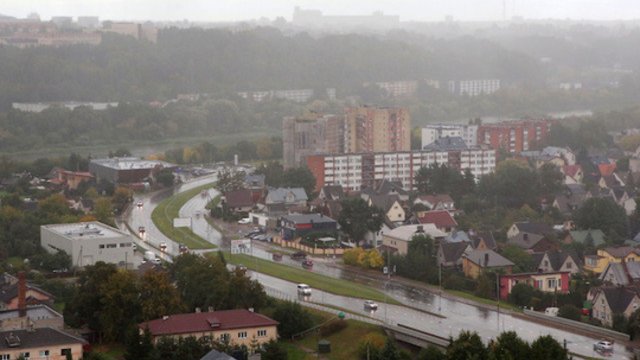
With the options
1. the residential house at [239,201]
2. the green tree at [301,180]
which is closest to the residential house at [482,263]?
the residential house at [239,201]

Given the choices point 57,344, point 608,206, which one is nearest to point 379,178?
point 608,206

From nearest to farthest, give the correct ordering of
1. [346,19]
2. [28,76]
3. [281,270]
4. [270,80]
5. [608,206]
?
[281,270], [608,206], [28,76], [270,80], [346,19]

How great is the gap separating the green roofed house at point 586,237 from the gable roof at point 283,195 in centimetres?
366

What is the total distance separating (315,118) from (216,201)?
3144 millimetres

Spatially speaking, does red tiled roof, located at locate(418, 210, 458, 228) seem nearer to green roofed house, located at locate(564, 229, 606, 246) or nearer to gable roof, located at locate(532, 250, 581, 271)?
green roofed house, located at locate(564, 229, 606, 246)

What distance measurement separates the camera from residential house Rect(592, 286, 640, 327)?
9.71 meters

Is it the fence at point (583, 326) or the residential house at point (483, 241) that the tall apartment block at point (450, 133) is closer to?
the residential house at point (483, 241)

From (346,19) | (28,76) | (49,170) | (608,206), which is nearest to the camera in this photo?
(608,206)

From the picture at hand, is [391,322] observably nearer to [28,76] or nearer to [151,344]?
[151,344]

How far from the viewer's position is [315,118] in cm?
→ 1889

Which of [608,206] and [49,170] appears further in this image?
[49,170]

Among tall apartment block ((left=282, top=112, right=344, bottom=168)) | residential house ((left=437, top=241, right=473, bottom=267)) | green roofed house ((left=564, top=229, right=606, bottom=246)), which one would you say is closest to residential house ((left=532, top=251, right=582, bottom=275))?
residential house ((left=437, top=241, right=473, bottom=267))

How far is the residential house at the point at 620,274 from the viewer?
1081 cm

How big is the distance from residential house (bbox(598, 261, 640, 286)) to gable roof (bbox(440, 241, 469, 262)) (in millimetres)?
1256
